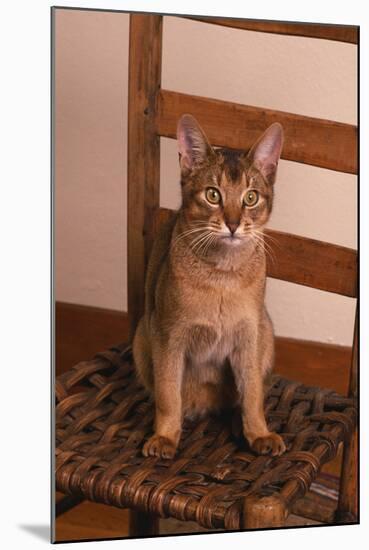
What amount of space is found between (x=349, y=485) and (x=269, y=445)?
25cm

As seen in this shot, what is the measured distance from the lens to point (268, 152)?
1.30m

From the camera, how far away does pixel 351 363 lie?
1.49m

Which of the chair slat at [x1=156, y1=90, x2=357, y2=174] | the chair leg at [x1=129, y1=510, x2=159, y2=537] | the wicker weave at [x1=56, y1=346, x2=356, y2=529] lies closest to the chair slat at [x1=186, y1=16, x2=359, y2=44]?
the chair slat at [x1=156, y1=90, x2=357, y2=174]

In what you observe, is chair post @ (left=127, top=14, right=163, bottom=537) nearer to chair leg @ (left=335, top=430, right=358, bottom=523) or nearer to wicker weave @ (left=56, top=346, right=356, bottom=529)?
wicker weave @ (left=56, top=346, right=356, bottom=529)

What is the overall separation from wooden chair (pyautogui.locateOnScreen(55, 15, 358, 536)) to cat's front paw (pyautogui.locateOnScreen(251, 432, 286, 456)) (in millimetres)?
11

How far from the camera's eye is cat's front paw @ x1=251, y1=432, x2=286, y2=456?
1327 mm

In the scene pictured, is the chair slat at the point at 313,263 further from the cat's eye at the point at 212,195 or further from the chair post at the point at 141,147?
the cat's eye at the point at 212,195

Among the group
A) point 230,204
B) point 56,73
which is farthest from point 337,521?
point 56,73

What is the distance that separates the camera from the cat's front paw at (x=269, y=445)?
52.2 inches

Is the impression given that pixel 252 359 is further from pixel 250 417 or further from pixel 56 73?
pixel 56 73

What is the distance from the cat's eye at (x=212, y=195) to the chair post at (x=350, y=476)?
1.22 ft

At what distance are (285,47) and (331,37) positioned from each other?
0.24 feet

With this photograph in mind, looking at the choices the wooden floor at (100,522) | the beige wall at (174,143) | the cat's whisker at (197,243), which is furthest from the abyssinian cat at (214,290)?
the wooden floor at (100,522)

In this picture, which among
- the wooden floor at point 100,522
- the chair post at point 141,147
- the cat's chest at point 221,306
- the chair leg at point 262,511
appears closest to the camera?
the chair leg at point 262,511
